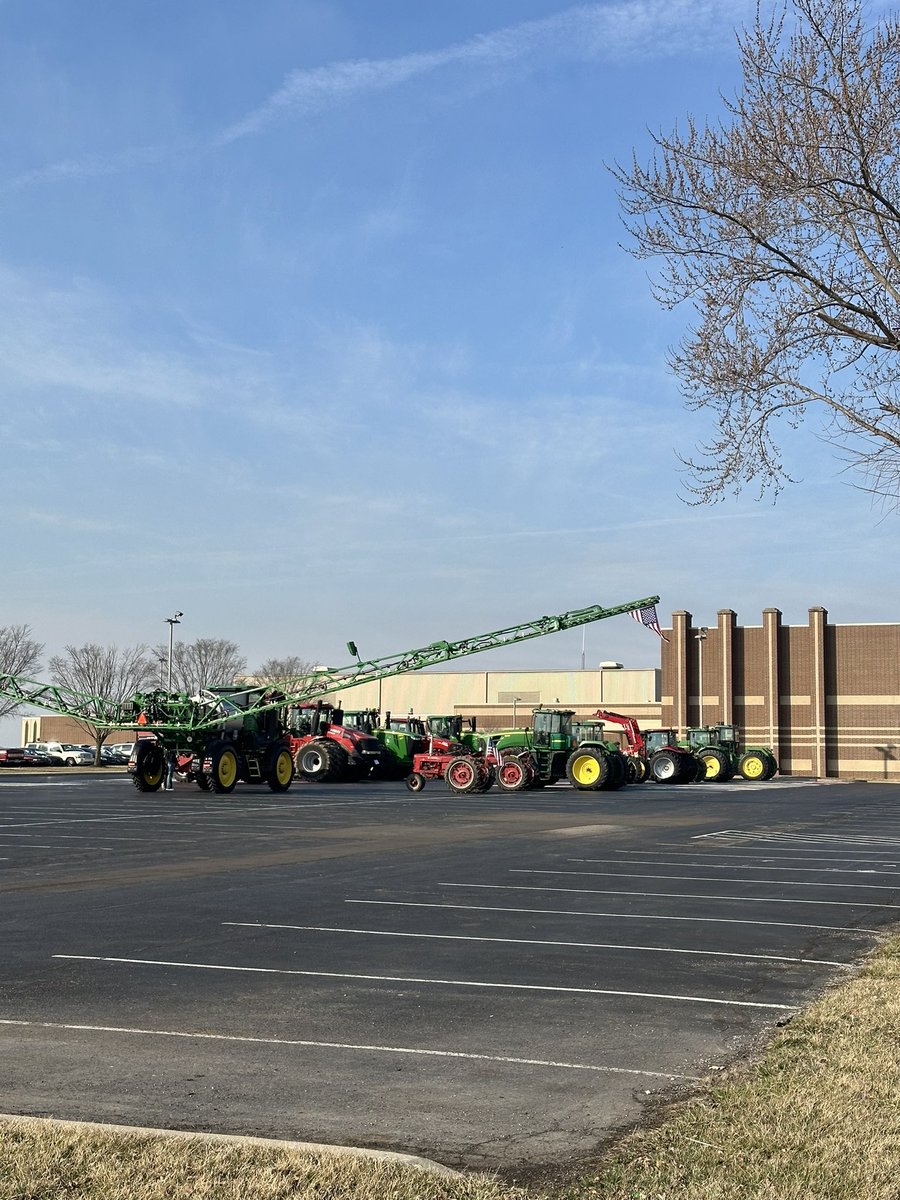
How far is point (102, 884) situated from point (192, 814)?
12231 mm

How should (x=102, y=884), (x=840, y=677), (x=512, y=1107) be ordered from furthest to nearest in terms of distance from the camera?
(x=840, y=677)
(x=102, y=884)
(x=512, y=1107)

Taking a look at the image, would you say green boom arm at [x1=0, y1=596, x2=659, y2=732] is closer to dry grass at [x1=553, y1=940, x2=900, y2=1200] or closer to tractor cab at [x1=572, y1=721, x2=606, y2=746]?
tractor cab at [x1=572, y1=721, x2=606, y2=746]

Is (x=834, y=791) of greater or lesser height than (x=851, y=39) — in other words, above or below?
below

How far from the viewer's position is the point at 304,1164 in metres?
4.83

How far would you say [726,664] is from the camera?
240ft

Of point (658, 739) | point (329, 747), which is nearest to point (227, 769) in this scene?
point (329, 747)

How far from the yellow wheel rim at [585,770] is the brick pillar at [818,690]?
33.2 metres

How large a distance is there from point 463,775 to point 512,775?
246cm

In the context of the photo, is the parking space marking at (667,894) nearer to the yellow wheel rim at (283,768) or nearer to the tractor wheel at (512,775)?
the yellow wheel rim at (283,768)

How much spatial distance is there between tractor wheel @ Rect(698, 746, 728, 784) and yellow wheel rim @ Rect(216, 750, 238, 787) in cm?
2508

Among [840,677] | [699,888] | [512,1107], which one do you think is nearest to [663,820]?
[699,888]

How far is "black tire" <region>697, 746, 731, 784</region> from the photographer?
177 feet

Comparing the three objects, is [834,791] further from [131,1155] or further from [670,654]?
[131,1155]

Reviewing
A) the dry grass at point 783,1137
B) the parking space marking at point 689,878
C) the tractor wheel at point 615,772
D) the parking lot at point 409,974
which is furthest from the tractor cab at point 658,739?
the dry grass at point 783,1137
